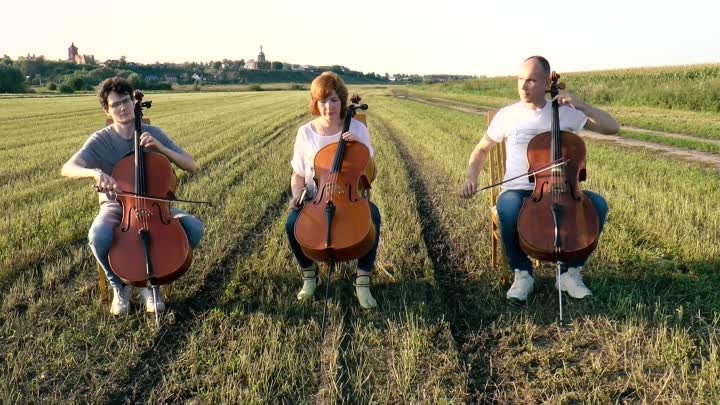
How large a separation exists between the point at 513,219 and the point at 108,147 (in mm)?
2876

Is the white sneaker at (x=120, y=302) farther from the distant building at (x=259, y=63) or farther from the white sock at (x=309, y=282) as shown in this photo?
the distant building at (x=259, y=63)

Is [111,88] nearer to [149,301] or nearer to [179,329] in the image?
[149,301]

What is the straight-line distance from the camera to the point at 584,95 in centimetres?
2623

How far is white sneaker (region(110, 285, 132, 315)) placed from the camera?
370cm

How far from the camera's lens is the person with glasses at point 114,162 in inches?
142

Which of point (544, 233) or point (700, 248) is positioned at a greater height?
point (544, 233)

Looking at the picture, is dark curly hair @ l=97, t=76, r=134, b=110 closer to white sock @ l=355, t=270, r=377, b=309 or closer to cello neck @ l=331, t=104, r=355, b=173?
cello neck @ l=331, t=104, r=355, b=173

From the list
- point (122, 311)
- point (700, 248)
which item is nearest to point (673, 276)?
point (700, 248)

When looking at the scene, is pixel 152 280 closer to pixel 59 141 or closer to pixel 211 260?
pixel 211 260

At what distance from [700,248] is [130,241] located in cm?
416

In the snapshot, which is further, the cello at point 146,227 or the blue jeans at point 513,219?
the blue jeans at point 513,219

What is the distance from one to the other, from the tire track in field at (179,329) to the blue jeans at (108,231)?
0.41m

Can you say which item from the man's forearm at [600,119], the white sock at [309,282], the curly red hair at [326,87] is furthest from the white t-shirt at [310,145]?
the man's forearm at [600,119]

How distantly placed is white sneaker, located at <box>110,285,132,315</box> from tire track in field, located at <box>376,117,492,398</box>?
2.13 meters
